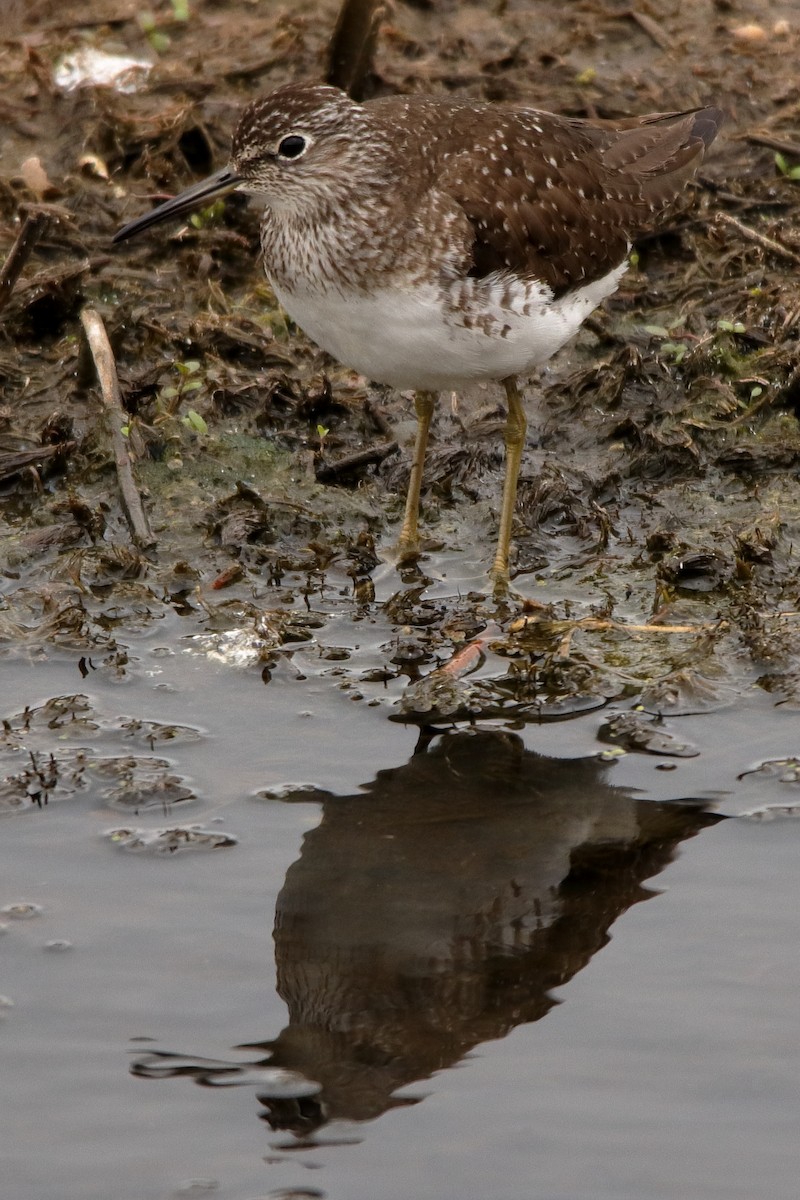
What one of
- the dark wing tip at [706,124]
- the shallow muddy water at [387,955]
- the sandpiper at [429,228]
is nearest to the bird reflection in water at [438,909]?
the shallow muddy water at [387,955]

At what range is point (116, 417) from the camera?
7.89m

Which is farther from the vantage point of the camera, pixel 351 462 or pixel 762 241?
pixel 762 241

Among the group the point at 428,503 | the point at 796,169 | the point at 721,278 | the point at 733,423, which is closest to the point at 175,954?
the point at 428,503

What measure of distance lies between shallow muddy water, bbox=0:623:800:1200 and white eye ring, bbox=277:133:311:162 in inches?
93.2

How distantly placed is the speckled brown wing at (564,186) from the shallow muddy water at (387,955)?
2.10 metres

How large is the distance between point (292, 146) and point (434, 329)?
1.18 meters

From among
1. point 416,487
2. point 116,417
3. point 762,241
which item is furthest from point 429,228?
point 762,241

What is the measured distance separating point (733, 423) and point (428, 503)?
1724 millimetres

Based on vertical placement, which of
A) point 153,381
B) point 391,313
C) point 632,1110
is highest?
point 391,313

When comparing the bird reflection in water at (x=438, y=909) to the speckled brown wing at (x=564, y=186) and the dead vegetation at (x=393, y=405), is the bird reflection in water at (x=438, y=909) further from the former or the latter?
the speckled brown wing at (x=564, y=186)

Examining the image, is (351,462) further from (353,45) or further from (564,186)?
(353,45)

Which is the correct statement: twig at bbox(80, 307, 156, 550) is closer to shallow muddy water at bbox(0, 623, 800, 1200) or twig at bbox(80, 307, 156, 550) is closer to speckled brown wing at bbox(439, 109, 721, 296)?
shallow muddy water at bbox(0, 623, 800, 1200)

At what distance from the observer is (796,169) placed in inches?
388

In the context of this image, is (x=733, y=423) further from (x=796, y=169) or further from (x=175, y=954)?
(x=175, y=954)
